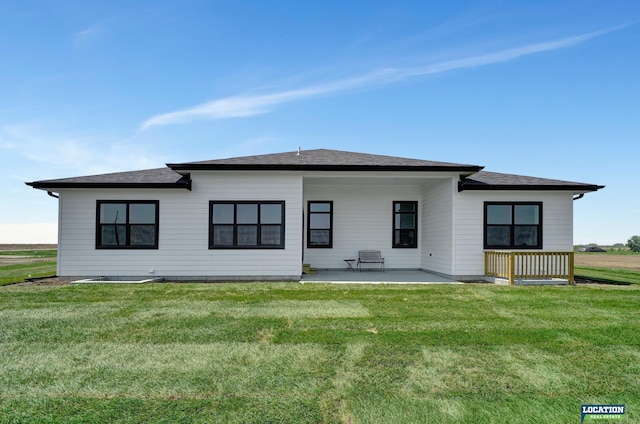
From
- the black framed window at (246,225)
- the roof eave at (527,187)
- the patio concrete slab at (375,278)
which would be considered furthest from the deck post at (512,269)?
the black framed window at (246,225)

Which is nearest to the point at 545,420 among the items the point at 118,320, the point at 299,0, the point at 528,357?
the point at 528,357

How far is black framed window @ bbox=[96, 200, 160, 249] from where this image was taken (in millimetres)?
11758

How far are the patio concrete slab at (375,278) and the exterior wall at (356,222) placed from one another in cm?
86

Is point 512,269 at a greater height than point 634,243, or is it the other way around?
point 512,269

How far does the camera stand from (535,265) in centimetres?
1116

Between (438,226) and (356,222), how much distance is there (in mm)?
2945

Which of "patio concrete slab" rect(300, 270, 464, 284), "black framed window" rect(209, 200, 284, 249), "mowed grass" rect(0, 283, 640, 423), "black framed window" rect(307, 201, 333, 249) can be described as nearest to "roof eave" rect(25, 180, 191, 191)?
"black framed window" rect(209, 200, 284, 249)

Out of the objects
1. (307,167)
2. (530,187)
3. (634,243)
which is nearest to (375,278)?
(307,167)

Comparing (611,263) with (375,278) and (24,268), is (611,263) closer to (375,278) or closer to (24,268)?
(375,278)

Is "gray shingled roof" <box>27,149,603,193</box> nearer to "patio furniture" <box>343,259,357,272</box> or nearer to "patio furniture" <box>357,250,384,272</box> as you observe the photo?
"patio furniture" <box>357,250,384,272</box>

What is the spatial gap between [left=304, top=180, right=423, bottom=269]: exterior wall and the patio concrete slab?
33.9 inches

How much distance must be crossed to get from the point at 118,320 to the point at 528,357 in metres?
5.95

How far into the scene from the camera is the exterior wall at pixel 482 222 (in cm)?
1183

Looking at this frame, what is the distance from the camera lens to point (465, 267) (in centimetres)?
1184
